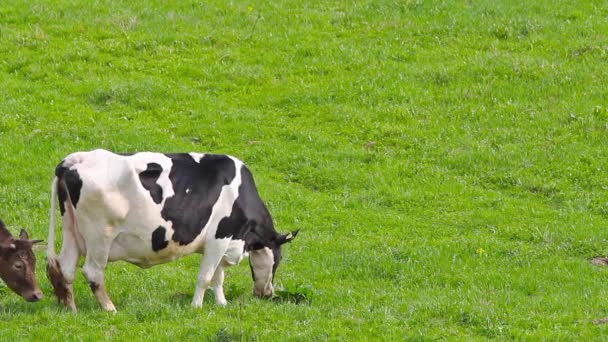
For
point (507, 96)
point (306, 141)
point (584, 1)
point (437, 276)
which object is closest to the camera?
point (437, 276)

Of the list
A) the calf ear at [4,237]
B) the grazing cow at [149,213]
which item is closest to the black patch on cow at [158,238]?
the grazing cow at [149,213]

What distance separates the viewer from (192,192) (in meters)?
14.4

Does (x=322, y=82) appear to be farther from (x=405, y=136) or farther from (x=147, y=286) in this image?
(x=147, y=286)

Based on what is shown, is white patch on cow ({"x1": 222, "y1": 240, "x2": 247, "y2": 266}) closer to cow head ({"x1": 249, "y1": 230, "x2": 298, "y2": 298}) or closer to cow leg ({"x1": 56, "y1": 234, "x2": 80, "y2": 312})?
cow head ({"x1": 249, "y1": 230, "x2": 298, "y2": 298})

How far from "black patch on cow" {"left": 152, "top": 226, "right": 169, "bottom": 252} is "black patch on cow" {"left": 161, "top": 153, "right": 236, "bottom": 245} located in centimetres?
14

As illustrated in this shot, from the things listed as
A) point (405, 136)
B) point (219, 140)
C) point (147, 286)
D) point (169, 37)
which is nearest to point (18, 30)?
point (169, 37)

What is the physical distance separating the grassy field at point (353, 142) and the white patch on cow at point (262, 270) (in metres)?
0.40

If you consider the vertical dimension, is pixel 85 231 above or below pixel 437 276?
above

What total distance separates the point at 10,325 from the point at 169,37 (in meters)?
15.5

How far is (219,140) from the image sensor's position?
23.1 metres

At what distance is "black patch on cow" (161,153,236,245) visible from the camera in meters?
14.2

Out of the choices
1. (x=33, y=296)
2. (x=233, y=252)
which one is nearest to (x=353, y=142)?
(x=233, y=252)

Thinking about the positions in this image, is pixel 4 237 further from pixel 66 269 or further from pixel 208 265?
pixel 208 265

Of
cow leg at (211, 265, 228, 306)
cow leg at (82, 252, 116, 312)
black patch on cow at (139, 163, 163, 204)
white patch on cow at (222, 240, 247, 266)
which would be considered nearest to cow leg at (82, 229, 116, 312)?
cow leg at (82, 252, 116, 312)
